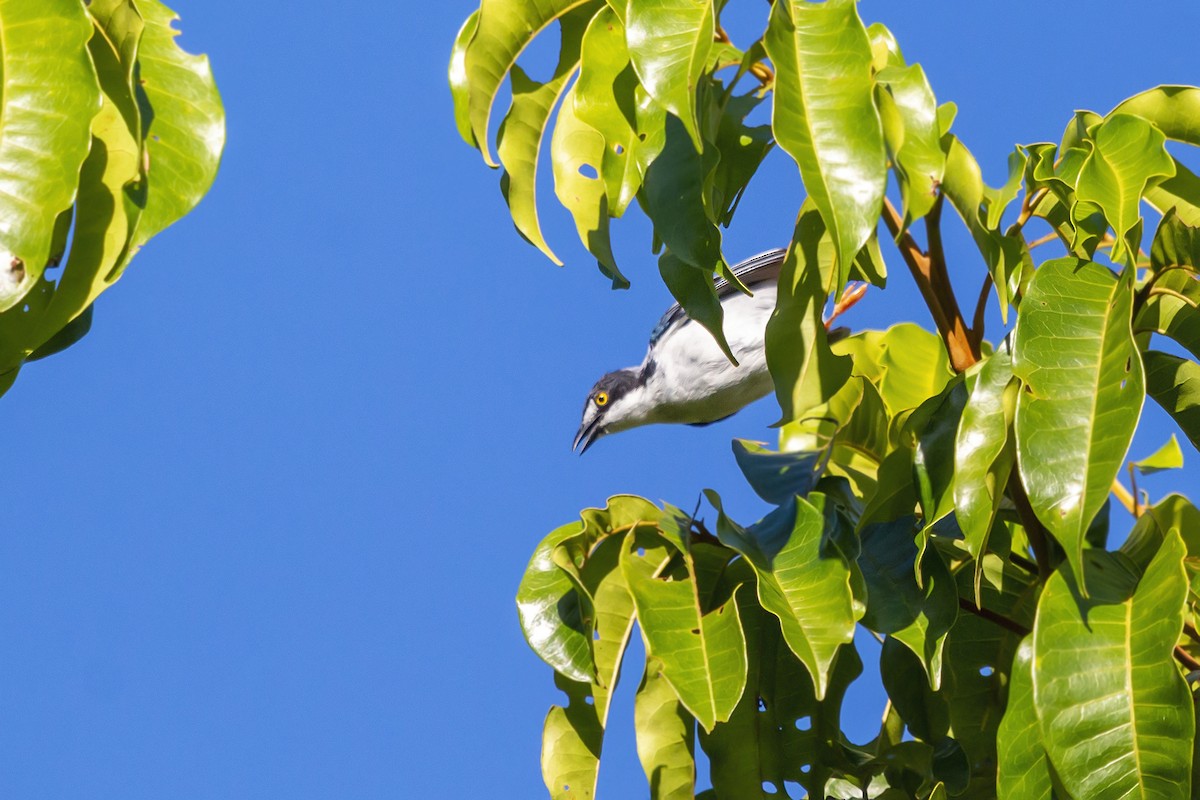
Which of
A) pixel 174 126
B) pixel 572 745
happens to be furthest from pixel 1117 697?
pixel 174 126

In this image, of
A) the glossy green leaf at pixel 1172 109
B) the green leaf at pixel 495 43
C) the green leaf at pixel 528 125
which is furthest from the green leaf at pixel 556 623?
the glossy green leaf at pixel 1172 109

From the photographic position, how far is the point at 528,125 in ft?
7.79

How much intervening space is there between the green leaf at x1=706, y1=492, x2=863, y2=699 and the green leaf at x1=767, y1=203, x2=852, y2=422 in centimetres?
18

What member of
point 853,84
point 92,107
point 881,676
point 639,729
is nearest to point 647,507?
point 639,729

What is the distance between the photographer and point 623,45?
2.07 meters

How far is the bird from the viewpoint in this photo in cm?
537

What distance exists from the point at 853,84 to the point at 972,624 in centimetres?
120

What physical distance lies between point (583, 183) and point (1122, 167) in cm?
90

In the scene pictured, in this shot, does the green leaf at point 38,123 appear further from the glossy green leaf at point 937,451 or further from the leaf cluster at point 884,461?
the glossy green leaf at point 937,451

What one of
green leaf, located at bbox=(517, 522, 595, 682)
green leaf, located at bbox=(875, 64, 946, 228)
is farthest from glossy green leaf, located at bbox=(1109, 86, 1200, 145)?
green leaf, located at bbox=(517, 522, 595, 682)

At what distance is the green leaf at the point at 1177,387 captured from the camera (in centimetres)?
233

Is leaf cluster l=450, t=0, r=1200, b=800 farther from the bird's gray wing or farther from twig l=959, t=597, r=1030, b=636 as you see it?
the bird's gray wing

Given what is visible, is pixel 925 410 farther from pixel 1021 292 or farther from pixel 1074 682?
pixel 1074 682

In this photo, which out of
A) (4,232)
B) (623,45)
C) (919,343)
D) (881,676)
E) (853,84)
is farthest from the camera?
(919,343)
